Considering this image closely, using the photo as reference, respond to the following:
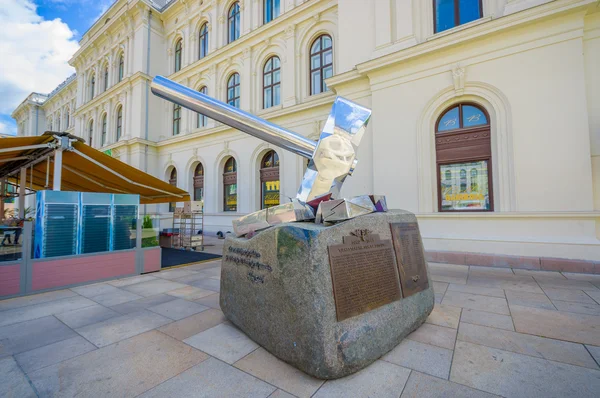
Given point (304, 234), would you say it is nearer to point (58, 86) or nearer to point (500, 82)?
point (500, 82)

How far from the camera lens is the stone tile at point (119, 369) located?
7.36ft

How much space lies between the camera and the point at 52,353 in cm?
286

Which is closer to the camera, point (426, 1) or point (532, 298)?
point (532, 298)

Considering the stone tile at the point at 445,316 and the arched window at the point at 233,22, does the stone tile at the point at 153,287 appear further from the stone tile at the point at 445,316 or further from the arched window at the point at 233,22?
the arched window at the point at 233,22

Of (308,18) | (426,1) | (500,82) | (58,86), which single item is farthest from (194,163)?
(58,86)

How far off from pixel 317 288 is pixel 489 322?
2.83 m

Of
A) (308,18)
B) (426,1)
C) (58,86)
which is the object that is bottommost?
(426,1)

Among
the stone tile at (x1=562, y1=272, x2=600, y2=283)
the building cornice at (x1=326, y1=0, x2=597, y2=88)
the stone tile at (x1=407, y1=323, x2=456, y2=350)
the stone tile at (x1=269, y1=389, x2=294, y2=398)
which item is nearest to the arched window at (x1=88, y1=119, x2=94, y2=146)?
the building cornice at (x1=326, y1=0, x2=597, y2=88)

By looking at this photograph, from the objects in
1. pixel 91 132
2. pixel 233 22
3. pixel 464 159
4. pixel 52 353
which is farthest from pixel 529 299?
pixel 91 132

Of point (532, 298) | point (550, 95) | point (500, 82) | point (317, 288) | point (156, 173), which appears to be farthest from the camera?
point (156, 173)

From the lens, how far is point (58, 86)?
33344 millimetres

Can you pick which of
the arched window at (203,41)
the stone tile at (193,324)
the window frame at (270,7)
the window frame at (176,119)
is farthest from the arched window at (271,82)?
the stone tile at (193,324)

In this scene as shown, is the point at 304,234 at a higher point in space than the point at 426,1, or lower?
lower

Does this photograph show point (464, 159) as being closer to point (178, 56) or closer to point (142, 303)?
point (142, 303)
